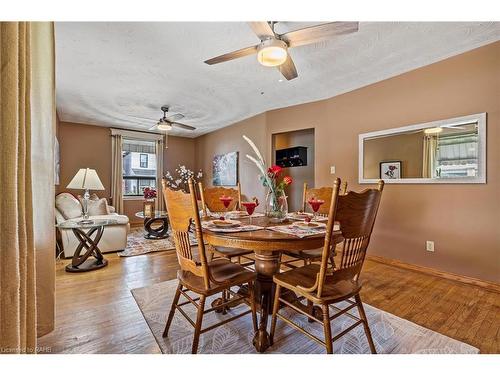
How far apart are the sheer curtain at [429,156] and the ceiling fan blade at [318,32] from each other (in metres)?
1.84

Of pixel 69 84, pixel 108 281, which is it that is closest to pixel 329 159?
pixel 108 281

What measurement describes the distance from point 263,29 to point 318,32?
Result: 408 millimetres

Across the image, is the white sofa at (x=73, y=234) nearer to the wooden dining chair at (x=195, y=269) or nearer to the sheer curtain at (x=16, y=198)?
the wooden dining chair at (x=195, y=269)

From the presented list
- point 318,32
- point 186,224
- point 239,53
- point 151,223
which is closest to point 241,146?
point 151,223

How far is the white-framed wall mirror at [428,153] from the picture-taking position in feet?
Result: 8.17

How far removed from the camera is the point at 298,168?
200 inches

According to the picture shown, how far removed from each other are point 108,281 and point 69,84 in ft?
9.28

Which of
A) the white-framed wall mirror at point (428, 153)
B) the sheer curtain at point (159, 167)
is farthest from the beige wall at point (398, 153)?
the sheer curtain at point (159, 167)

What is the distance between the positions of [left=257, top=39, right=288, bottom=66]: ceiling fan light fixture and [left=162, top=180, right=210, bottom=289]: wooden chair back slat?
1.31 meters

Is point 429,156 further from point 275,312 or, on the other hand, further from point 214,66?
point 214,66

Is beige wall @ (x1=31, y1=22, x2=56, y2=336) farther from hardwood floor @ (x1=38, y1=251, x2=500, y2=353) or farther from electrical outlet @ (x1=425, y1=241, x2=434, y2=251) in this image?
electrical outlet @ (x1=425, y1=241, x2=434, y2=251)

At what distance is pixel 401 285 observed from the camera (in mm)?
2469
